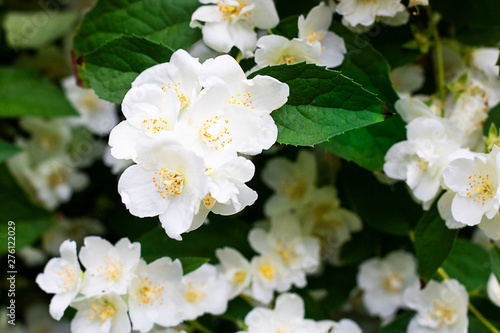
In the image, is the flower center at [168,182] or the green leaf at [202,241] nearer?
the flower center at [168,182]

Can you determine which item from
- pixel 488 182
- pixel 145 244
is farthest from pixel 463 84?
pixel 145 244


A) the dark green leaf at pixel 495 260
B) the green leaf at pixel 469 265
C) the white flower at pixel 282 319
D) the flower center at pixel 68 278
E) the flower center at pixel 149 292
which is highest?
the dark green leaf at pixel 495 260

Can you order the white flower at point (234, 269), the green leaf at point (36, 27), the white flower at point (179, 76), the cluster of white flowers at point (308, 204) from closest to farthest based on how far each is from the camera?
the white flower at point (179, 76)
the white flower at point (234, 269)
the cluster of white flowers at point (308, 204)
the green leaf at point (36, 27)

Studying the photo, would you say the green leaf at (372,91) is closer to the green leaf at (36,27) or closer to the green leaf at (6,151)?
the green leaf at (6,151)

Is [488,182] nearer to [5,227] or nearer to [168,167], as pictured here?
[168,167]

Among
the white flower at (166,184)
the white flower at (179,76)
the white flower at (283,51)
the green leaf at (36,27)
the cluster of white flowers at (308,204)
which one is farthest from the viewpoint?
the green leaf at (36,27)

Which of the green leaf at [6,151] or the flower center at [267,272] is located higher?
the green leaf at [6,151]

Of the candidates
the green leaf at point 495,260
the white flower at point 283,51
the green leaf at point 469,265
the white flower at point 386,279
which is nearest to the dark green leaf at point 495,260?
the green leaf at point 495,260
